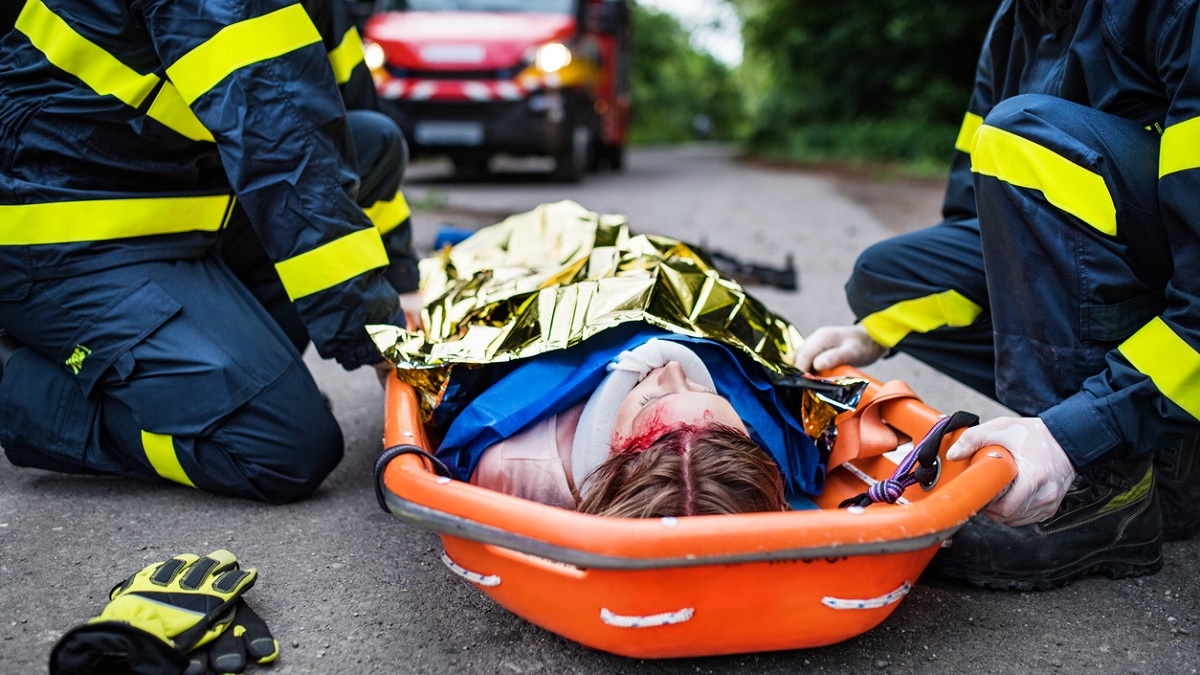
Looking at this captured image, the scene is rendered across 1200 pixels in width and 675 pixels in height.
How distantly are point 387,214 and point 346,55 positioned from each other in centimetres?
48

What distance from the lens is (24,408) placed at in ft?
7.45

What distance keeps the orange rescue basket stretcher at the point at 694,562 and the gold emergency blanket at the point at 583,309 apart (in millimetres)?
529

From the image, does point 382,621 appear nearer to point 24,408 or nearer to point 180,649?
point 180,649

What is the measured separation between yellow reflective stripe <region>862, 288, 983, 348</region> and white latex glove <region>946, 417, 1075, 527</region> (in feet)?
2.38

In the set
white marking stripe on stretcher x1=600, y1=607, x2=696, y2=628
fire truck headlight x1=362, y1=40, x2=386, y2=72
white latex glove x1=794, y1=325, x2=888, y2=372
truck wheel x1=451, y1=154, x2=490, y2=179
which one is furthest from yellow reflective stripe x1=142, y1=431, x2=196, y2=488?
truck wheel x1=451, y1=154, x2=490, y2=179

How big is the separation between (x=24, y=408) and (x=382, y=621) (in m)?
1.14

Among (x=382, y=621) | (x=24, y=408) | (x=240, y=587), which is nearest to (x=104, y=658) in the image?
(x=240, y=587)

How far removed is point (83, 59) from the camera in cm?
213

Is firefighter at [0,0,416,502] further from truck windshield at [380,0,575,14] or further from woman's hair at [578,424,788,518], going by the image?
truck windshield at [380,0,575,14]

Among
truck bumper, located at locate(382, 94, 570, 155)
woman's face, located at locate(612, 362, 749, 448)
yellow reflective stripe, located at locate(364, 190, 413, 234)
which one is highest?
woman's face, located at locate(612, 362, 749, 448)

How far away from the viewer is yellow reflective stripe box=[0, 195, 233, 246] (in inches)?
85.4

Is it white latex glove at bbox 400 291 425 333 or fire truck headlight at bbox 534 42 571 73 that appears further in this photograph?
fire truck headlight at bbox 534 42 571 73

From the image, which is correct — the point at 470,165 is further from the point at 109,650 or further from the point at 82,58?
the point at 109,650

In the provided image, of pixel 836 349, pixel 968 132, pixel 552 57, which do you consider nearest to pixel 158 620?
pixel 836 349
